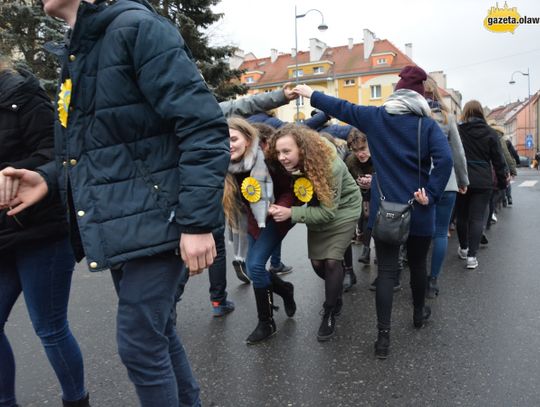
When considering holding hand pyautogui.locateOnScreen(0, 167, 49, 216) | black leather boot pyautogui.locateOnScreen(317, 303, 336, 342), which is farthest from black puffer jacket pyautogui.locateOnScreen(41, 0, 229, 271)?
black leather boot pyautogui.locateOnScreen(317, 303, 336, 342)

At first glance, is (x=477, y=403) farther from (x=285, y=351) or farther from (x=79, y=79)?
(x=79, y=79)

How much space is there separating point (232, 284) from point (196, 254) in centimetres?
353

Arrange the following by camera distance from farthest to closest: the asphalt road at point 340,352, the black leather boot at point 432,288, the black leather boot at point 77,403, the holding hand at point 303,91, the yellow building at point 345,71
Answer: the yellow building at point 345,71
the black leather boot at point 432,288
the holding hand at point 303,91
the asphalt road at point 340,352
the black leather boot at point 77,403

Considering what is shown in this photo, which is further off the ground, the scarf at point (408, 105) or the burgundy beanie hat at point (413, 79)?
the burgundy beanie hat at point (413, 79)

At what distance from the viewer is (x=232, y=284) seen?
201 inches

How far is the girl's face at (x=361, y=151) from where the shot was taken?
205 inches

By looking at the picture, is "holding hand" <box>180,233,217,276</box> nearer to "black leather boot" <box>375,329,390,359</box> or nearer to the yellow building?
"black leather boot" <box>375,329,390,359</box>

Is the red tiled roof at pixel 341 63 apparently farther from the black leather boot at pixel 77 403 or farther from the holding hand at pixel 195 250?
the holding hand at pixel 195 250

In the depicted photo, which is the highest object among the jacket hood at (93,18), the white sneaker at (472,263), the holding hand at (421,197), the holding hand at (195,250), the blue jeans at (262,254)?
the jacket hood at (93,18)

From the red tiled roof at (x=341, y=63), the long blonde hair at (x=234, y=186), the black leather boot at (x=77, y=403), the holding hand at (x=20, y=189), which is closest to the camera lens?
the holding hand at (x=20, y=189)

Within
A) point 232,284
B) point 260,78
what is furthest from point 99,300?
point 260,78

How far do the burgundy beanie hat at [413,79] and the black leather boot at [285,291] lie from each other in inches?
69.4

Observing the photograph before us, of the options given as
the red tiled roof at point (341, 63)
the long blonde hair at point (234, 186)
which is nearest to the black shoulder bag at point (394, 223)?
the long blonde hair at point (234, 186)

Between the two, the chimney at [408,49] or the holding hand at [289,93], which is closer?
the holding hand at [289,93]
